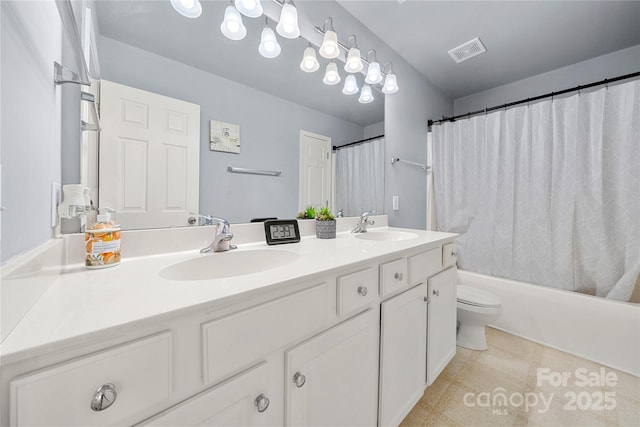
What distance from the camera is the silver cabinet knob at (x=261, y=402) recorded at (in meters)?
0.59

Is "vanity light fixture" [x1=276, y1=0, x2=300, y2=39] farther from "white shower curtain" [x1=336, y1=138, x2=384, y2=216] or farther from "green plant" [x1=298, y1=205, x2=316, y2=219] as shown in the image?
"green plant" [x1=298, y1=205, x2=316, y2=219]

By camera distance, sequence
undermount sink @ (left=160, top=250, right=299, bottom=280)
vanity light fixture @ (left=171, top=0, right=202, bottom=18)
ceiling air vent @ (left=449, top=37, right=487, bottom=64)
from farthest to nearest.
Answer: ceiling air vent @ (left=449, top=37, right=487, bottom=64) → vanity light fixture @ (left=171, top=0, right=202, bottom=18) → undermount sink @ (left=160, top=250, right=299, bottom=280)

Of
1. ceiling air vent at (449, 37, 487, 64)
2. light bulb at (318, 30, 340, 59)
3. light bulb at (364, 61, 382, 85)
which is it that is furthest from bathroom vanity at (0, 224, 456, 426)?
ceiling air vent at (449, 37, 487, 64)

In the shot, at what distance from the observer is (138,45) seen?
879mm

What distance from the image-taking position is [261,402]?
60 cm

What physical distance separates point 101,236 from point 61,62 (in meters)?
0.53

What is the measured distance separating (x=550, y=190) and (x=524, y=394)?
1425 mm

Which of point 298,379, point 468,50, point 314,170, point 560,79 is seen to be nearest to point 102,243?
point 298,379

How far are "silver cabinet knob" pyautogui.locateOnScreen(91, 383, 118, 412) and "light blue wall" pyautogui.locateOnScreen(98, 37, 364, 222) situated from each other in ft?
2.34

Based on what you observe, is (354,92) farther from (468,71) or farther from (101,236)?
(101,236)

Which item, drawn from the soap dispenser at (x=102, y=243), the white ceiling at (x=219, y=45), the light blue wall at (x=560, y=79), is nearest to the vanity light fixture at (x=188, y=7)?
the white ceiling at (x=219, y=45)

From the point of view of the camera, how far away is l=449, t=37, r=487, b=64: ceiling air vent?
1.88 metres

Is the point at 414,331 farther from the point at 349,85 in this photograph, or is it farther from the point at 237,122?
the point at 349,85

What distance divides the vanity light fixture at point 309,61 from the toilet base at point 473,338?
198 centimetres
